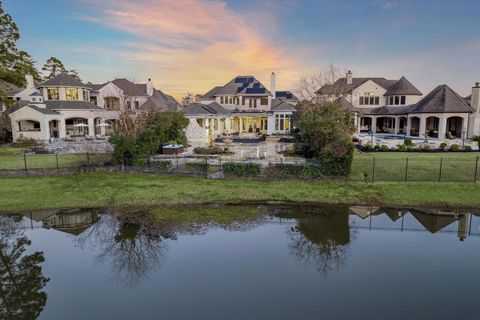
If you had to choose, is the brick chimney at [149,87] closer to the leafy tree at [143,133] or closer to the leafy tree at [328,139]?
→ the leafy tree at [143,133]

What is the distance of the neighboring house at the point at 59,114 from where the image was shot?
112 ft

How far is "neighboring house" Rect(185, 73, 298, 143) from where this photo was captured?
39875mm

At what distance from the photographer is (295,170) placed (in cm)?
1764

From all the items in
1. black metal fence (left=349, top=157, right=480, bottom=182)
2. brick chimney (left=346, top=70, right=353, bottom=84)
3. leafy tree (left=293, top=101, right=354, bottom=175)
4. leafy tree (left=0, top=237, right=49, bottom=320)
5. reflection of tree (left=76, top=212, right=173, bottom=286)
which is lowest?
leafy tree (left=0, top=237, right=49, bottom=320)

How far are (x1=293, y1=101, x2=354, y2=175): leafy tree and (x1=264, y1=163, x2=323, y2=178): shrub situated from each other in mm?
509

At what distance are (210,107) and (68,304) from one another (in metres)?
35.1

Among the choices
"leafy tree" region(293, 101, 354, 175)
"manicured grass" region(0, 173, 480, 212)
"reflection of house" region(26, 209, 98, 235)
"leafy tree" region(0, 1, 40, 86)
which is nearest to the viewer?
"reflection of house" region(26, 209, 98, 235)

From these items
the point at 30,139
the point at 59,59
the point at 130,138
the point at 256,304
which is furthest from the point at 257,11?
the point at 59,59

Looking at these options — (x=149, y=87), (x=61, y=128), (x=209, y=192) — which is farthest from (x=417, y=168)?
(x=149, y=87)

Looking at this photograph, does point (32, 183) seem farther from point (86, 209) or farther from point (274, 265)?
point (274, 265)

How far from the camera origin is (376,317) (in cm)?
679

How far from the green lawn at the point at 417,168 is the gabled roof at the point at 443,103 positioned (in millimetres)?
12046

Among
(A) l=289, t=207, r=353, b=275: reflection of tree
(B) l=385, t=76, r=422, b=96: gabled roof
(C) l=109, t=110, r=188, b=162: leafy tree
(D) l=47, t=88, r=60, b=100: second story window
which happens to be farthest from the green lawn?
(D) l=47, t=88, r=60, b=100: second story window

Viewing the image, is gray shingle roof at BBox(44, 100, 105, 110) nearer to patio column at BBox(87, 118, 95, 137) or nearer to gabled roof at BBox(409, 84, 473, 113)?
patio column at BBox(87, 118, 95, 137)
